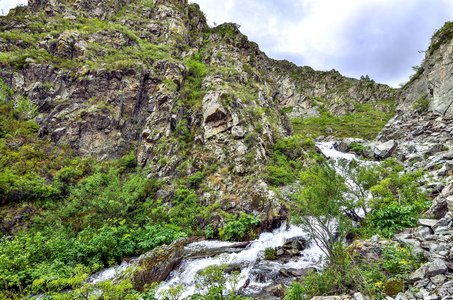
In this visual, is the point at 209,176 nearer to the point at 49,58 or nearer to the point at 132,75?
the point at 132,75

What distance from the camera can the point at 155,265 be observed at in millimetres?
9086

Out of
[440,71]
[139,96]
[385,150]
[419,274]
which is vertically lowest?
[419,274]

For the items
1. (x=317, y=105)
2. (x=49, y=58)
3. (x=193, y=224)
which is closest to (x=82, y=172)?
(x=193, y=224)

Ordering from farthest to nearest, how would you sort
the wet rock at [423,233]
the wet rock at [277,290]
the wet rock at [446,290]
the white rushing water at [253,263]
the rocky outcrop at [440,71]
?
the rocky outcrop at [440,71] → the white rushing water at [253,263] → the wet rock at [277,290] → the wet rock at [423,233] → the wet rock at [446,290]

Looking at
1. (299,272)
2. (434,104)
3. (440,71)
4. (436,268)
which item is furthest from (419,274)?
(440,71)

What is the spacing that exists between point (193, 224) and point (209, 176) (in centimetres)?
511

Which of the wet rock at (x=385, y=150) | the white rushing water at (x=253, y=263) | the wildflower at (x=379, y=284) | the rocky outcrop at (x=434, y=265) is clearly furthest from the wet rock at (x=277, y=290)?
the wet rock at (x=385, y=150)

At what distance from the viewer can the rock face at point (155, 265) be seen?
26.8 feet

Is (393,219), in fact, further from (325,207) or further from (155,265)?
(155,265)

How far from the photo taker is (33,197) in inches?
520

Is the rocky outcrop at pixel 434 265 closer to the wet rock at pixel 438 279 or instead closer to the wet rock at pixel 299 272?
the wet rock at pixel 438 279

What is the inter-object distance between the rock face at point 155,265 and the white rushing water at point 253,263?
1.32 ft

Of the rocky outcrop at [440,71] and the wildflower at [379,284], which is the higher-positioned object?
the rocky outcrop at [440,71]

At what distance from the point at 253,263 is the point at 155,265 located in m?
5.21
